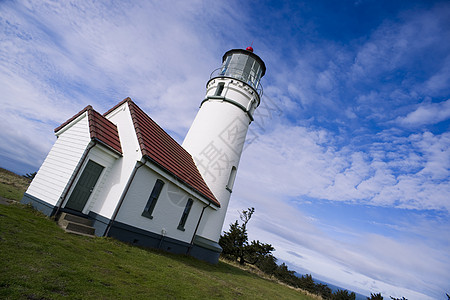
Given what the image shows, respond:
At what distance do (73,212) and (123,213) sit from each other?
1.95m

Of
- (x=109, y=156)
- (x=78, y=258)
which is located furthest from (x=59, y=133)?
(x=78, y=258)

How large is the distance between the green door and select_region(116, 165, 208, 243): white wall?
5.54 ft

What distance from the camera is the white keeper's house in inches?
384

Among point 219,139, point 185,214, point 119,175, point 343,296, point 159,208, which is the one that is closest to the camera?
point 119,175

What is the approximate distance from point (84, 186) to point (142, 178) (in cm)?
234

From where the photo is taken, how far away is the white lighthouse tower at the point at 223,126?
15992mm

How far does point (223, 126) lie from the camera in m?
16.6

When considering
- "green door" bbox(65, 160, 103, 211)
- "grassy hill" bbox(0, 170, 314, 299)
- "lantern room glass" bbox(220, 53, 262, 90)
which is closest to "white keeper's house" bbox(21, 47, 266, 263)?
"green door" bbox(65, 160, 103, 211)

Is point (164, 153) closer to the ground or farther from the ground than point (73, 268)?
farther from the ground

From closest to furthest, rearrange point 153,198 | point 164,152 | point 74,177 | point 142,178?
point 74,177, point 142,178, point 153,198, point 164,152

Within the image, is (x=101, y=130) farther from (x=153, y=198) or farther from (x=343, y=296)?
(x=343, y=296)

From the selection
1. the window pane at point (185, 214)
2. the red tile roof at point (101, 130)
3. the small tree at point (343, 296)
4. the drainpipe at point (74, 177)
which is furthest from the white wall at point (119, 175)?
the small tree at point (343, 296)

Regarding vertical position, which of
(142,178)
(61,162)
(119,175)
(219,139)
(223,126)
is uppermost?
(223,126)

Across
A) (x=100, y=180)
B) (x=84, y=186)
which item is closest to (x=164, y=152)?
(x=100, y=180)
